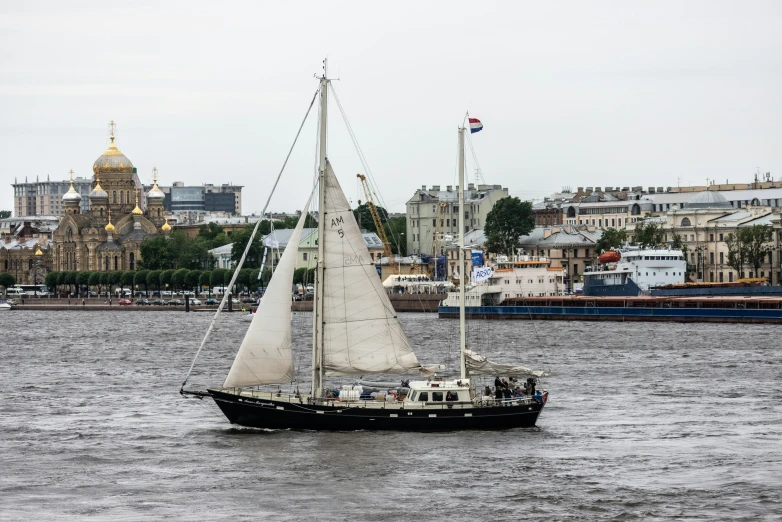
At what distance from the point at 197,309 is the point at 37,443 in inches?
4226

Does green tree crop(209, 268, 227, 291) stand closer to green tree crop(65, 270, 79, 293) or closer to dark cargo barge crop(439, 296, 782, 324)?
green tree crop(65, 270, 79, 293)

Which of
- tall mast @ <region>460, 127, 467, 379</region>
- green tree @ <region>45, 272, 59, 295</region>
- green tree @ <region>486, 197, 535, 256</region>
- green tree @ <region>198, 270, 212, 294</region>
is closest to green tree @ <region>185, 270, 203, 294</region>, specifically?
green tree @ <region>198, 270, 212, 294</region>

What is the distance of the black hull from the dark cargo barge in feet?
187

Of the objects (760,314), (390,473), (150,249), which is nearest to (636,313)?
(760,314)

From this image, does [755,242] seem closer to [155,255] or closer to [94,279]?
[155,255]

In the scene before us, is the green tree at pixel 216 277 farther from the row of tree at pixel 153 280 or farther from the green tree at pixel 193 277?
the green tree at pixel 193 277

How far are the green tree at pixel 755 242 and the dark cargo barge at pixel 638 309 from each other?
25810mm

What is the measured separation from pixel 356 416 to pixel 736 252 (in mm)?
100310

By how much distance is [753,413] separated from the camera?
4562 cm

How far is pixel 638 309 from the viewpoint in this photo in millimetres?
105125

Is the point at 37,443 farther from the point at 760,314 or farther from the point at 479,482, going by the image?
the point at 760,314

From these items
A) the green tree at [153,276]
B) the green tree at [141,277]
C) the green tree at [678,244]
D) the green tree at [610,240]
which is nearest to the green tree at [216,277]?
the green tree at [153,276]

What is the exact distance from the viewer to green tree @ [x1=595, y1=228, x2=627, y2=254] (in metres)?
144

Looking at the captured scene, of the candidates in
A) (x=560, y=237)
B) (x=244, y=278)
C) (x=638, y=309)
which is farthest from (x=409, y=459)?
(x=244, y=278)
